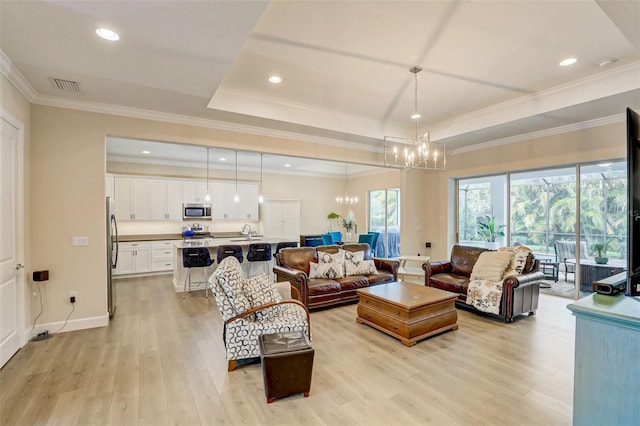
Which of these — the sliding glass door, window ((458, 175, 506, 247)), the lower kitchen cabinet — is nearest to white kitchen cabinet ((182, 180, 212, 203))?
the lower kitchen cabinet

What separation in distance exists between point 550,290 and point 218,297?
588 centimetres

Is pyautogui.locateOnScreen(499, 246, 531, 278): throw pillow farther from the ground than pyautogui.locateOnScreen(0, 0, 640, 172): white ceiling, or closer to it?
closer to it

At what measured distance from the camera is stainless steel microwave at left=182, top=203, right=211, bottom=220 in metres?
7.85

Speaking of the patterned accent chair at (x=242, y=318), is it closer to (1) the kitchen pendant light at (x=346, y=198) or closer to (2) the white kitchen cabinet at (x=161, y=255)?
(2) the white kitchen cabinet at (x=161, y=255)

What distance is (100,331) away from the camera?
3773 millimetres

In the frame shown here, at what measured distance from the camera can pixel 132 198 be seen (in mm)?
7258

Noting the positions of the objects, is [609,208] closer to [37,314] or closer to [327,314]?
[327,314]

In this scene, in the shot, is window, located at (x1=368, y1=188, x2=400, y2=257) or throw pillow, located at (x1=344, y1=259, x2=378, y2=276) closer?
throw pillow, located at (x1=344, y1=259, x2=378, y2=276)

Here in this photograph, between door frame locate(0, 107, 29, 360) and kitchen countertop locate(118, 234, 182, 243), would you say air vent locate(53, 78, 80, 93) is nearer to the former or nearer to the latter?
door frame locate(0, 107, 29, 360)

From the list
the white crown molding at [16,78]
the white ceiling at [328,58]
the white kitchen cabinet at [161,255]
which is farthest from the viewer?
the white kitchen cabinet at [161,255]

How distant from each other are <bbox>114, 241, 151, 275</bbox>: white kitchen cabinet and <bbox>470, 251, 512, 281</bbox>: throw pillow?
7.10m

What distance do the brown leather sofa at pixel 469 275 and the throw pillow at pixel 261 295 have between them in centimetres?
294

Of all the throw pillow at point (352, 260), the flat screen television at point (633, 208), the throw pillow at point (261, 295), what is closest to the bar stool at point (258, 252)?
the throw pillow at point (352, 260)

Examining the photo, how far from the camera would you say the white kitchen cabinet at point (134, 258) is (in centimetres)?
689
